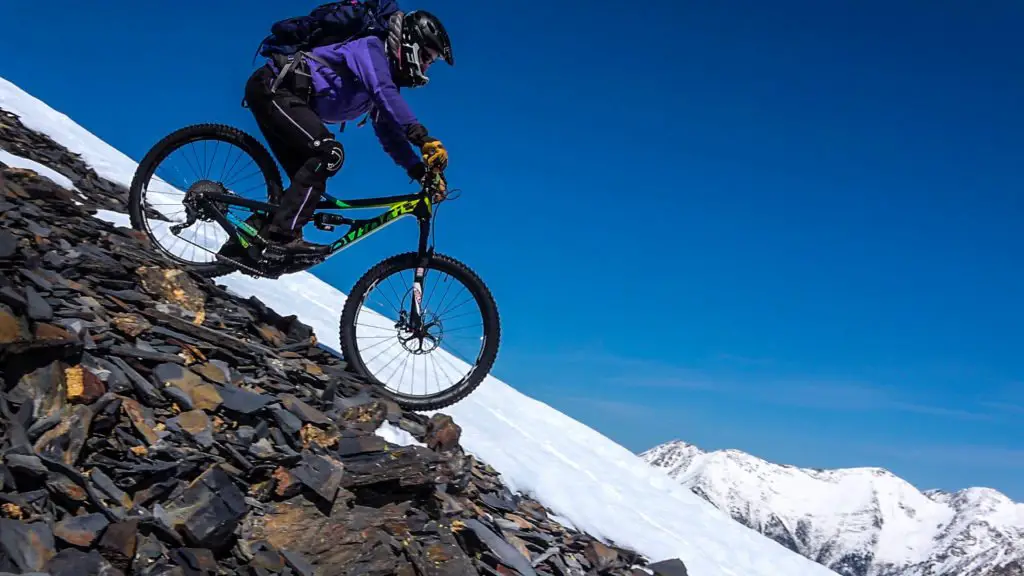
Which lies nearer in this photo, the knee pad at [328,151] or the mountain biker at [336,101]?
the mountain biker at [336,101]

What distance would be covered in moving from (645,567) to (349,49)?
5986 millimetres

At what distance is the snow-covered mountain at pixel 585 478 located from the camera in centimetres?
828

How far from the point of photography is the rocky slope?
4227 mm

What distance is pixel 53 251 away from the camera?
710cm

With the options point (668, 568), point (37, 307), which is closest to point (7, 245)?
point (37, 307)

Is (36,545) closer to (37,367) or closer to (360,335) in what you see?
(37,367)

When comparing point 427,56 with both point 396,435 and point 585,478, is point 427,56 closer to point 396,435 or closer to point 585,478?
point 396,435

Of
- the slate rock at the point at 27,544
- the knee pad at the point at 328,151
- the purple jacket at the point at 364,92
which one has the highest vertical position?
the purple jacket at the point at 364,92

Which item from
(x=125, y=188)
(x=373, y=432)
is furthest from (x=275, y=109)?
(x=125, y=188)

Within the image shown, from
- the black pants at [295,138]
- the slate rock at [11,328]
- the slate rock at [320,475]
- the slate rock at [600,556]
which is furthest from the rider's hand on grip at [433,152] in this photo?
the slate rock at [600,556]

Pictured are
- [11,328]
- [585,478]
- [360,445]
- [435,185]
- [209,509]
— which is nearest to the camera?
[209,509]

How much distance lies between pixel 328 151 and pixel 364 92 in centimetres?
78

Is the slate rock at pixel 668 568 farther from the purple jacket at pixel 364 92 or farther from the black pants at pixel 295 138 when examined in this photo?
the black pants at pixel 295 138

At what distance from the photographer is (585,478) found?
31.0ft
